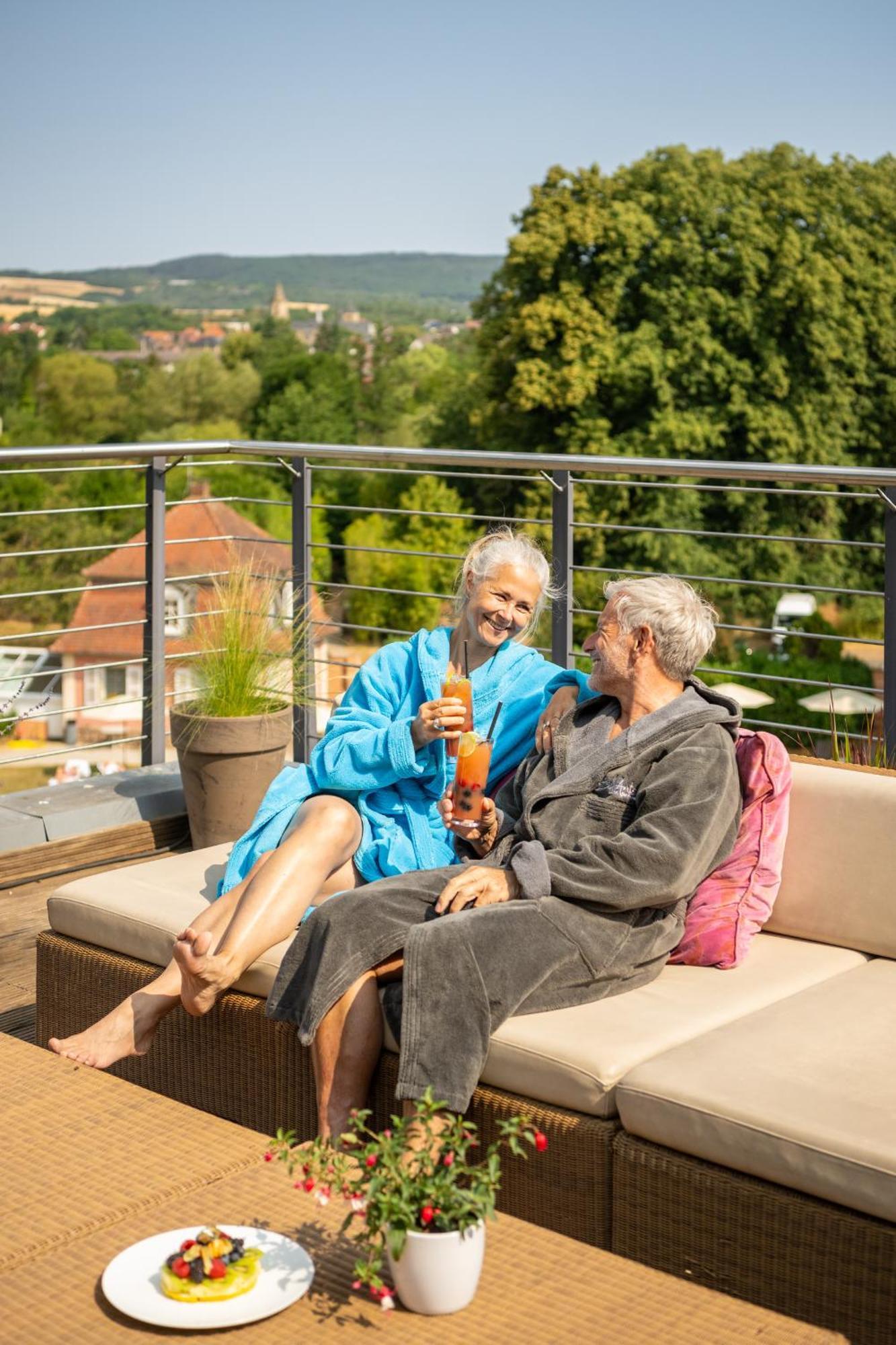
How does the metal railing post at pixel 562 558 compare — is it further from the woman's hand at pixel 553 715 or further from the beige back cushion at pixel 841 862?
the beige back cushion at pixel 841 862

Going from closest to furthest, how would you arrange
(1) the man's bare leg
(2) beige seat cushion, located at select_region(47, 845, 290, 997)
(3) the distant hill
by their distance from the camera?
(1) the man's bare leg, (2) beige seat cushion, located at select_region(47, 845, 290, 997), (3) the distant hill

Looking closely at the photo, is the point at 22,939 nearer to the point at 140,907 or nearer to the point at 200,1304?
the point at 140,907

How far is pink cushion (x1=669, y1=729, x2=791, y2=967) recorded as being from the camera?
2.54 meters

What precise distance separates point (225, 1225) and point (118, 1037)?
97 cm

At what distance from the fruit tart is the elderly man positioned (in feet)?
2.04

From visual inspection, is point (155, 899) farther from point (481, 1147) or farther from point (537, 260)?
point (537, 260)

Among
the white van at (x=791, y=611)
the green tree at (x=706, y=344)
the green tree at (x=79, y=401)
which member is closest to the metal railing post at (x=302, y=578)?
the green tree at (x=706, y=344)

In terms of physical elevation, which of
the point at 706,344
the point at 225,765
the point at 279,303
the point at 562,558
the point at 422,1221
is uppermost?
the point at 279,303

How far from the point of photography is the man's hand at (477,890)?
248cm

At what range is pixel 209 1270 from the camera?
5.26ft

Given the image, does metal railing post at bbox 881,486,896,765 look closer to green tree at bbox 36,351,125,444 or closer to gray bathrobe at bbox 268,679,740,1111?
gray bathrobe at bbox 268,679,740,1111

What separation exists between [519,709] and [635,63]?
63.1m

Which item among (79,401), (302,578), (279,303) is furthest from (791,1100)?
(279,303)

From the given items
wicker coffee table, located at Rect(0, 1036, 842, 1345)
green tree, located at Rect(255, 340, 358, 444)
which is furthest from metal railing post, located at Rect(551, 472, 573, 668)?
green tree, located at Rect(255, 340, 358, 444)
